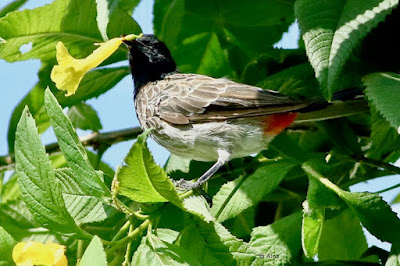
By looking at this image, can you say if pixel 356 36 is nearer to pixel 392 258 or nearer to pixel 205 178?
pixel 392 258

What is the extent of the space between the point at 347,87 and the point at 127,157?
1.30m

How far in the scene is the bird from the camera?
3.48 meters

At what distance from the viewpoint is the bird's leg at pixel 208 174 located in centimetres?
310

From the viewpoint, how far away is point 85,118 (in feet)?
13.8

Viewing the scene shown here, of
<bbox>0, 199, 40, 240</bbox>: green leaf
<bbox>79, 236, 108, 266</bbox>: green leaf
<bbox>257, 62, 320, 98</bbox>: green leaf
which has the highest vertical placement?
<bbox>257, 62, 320, 98</bbox>: green leaf

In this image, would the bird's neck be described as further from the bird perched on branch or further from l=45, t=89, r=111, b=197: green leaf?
l=45, t=89, r=111, b=197: green leaf

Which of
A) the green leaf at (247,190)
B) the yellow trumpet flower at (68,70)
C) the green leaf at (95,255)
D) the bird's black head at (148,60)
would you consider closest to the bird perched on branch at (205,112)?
the bird's black head at (148,60)

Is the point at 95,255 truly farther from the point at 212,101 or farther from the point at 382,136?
the point at 212,101

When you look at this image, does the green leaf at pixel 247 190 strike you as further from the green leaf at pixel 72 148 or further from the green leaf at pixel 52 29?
the green leaf at pixel 52 29

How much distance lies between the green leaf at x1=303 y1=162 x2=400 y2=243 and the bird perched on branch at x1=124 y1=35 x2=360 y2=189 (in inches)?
35.4

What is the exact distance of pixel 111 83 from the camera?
3.80 meters

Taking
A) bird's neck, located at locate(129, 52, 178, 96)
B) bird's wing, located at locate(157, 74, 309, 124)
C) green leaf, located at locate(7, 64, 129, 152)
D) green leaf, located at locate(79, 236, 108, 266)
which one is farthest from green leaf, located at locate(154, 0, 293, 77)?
green leaf, located at locate(79, 236, 108, 266)

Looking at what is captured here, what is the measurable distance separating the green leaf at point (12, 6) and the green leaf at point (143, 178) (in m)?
1.60

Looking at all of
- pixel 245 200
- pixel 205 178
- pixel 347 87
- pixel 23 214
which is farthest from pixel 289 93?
pixel 23 214
